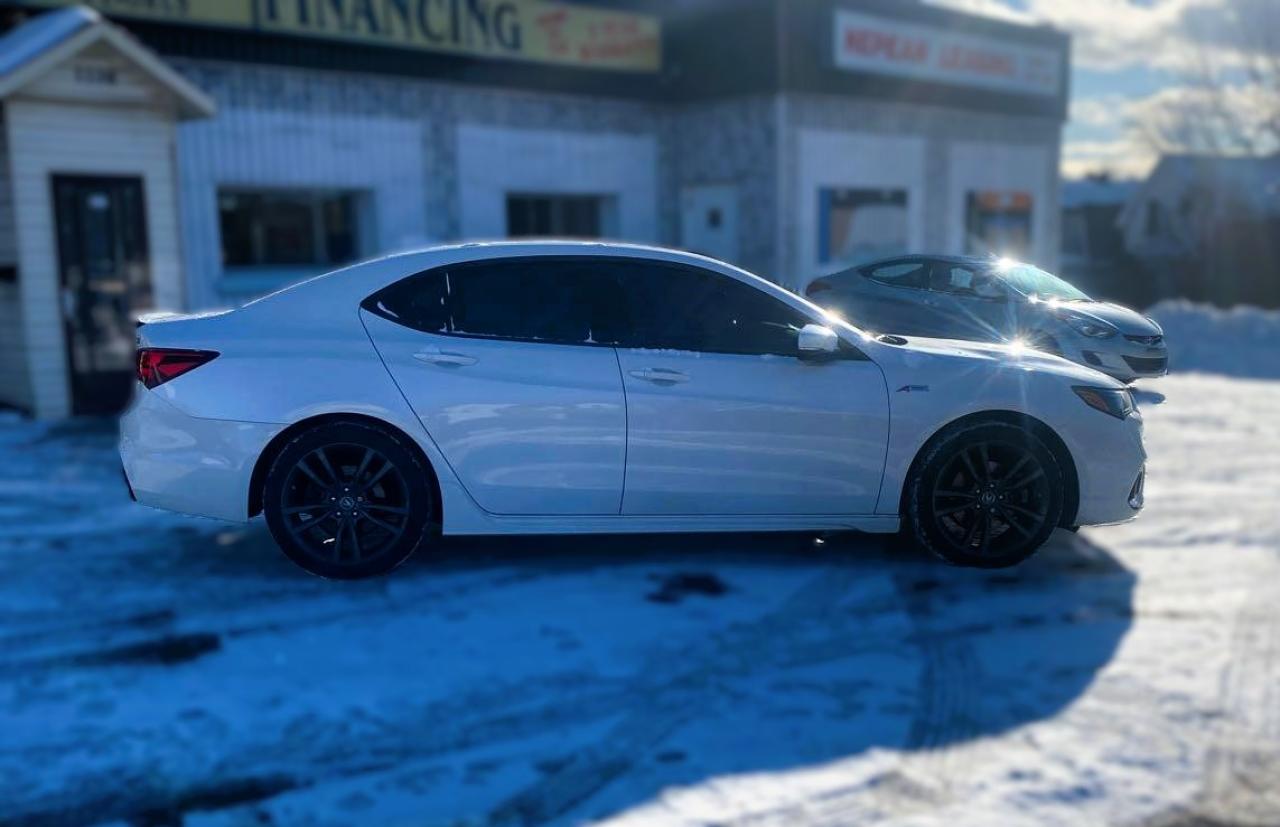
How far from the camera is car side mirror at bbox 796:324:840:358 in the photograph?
70.3 inches

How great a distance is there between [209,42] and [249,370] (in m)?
20.5

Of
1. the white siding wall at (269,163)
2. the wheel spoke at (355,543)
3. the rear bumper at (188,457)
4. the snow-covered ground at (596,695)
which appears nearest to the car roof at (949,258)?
the wheel spoke at (355,543)

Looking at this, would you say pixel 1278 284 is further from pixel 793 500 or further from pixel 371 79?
pixel 371 79

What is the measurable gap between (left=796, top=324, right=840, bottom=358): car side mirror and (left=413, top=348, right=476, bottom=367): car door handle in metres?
0.54

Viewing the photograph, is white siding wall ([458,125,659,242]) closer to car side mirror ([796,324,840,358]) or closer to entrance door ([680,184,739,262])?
entrance door ([680,184,739,262])

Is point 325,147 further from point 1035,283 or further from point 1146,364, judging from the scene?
point 1146,364

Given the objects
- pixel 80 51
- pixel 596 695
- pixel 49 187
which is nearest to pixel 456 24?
pixel 80 51

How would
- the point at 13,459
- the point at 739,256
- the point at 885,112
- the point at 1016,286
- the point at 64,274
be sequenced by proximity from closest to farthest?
the point at 1016,286 → the point at 885,112 → the point at 13,459 → the point at 64,274 → the point at 739,256

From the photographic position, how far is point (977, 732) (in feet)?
42.9

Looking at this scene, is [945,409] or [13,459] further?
[13,459]

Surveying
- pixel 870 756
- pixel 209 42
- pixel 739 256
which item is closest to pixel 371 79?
pixel 209 42

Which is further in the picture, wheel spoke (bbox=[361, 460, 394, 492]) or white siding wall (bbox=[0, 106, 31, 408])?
white siding wall (bbox=[0, 106, 31, 408])

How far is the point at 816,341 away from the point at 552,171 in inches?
941

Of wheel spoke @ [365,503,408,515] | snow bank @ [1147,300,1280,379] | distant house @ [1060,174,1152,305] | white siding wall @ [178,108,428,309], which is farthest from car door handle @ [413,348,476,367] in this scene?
snow bank @ [1147,300,1280,379]
